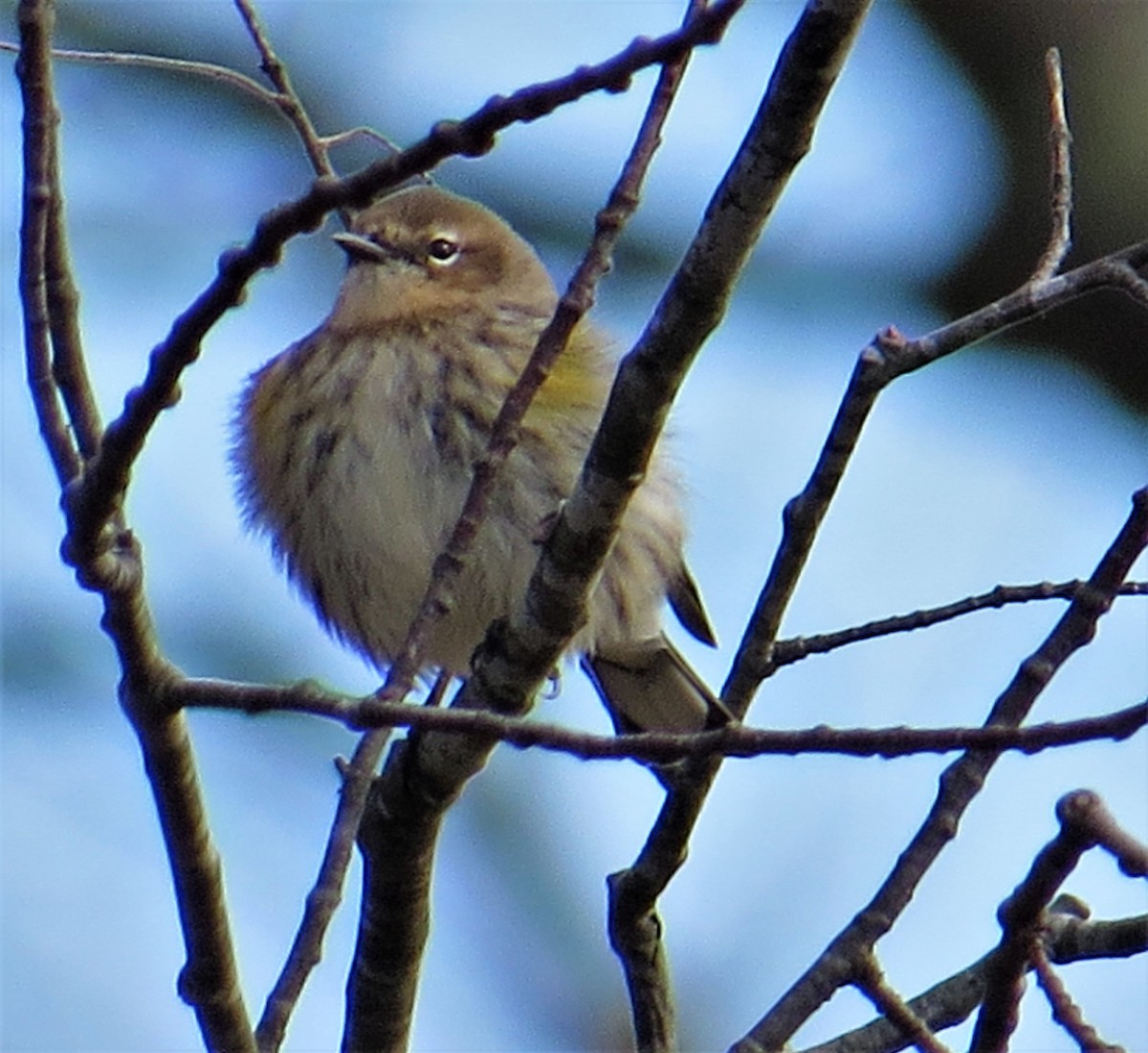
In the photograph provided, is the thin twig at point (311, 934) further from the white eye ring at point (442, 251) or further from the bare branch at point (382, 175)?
the white eye ring at point (442, 251)

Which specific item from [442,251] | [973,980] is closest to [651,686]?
[442,251]

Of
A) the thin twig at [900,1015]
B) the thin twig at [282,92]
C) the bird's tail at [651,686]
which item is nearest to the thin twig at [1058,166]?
the thin twig at [900,1015]

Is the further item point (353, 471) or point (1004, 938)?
point (353, 471)

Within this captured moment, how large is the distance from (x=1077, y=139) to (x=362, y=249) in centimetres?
386

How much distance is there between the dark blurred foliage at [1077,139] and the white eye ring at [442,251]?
3.13 metres

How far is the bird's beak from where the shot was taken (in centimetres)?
672

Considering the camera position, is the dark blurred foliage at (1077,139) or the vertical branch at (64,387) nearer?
the vertical branch at (64,387)

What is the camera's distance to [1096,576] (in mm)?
4203

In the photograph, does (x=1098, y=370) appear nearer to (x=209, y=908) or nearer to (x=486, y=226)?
(x=486, y=226)

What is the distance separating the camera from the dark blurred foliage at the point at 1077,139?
9.14 m

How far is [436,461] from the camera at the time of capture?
235 inches

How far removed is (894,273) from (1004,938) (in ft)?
24.4

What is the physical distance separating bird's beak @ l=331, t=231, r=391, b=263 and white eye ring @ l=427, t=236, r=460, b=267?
0.15 metres

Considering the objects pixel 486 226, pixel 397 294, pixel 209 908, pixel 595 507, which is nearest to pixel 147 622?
pixel 209 908
